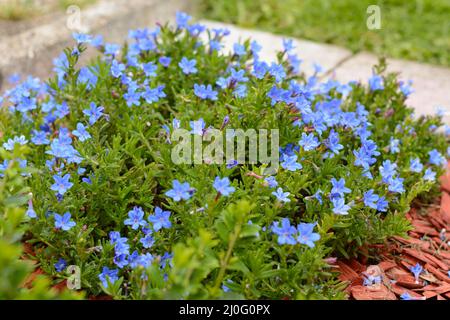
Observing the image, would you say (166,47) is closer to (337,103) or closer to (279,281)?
(337,103)

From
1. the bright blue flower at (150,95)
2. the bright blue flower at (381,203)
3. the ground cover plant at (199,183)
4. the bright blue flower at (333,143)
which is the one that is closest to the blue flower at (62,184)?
the ground cover plant at (199,183)

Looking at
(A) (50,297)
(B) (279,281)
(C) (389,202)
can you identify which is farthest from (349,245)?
(A) (50,297)

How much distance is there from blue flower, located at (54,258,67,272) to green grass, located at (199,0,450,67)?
125 inches

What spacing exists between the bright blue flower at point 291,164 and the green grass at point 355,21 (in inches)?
103

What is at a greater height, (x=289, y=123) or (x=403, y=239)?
(x=289, y=123)

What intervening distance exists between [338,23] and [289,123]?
2.81m

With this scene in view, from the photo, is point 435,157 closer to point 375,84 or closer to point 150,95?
point 375,84

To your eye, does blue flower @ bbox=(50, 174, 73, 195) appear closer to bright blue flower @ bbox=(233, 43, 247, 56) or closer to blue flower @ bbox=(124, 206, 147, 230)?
blue flower @ bbox=(124, 206, 147, 230)

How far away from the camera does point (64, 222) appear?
2.15 metres

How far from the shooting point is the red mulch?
2.40 metres

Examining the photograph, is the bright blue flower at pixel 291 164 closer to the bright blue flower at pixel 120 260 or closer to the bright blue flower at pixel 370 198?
the bright blue flower at pixel 370 198

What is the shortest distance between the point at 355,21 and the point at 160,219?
349cm

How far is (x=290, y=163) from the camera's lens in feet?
7.50

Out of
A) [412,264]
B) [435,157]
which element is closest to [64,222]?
[412,264]
